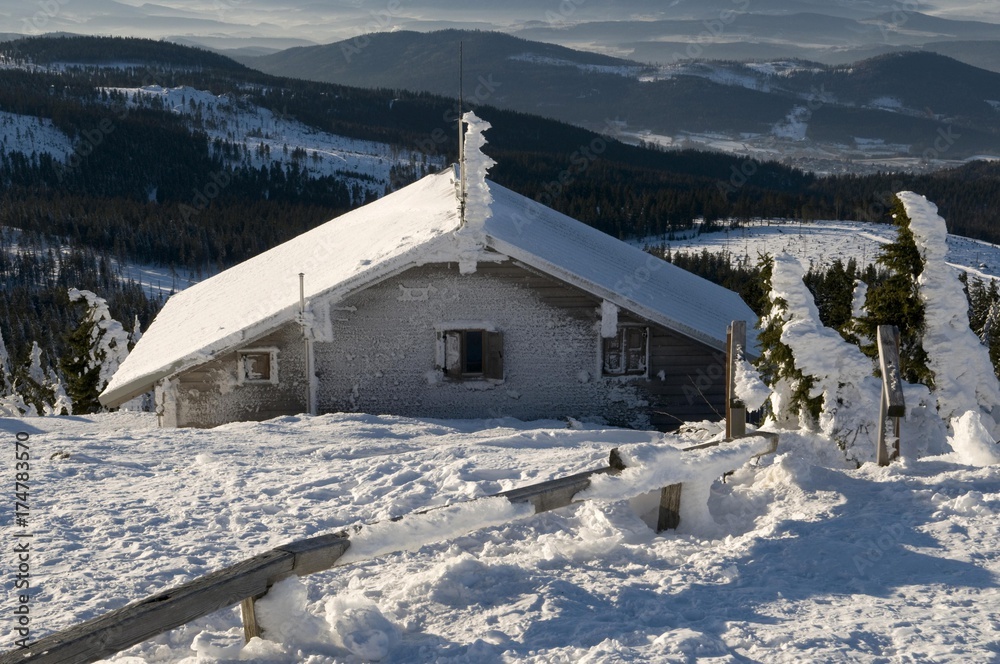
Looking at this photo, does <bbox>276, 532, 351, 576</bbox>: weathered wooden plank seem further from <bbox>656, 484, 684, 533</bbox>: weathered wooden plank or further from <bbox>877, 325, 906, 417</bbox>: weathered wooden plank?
<bbox>877, 325, 906, 417</bbox>: weathered wooden plank

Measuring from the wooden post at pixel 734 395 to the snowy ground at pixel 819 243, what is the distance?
9096 centimetres

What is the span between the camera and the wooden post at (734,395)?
808 centimetres

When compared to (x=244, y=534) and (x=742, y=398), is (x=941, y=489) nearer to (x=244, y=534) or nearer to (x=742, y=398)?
(x=742, y=398)

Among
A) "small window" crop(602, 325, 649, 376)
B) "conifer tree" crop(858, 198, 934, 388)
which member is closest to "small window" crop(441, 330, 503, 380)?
"small window" crop(602, 325, 649, 376)

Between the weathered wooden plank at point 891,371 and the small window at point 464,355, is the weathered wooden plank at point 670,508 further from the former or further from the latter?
the small window at point 464,355

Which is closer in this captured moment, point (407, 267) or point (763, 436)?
point (763, 436)

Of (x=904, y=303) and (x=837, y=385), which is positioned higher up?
(x=904, y=303)

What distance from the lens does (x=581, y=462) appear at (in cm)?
932

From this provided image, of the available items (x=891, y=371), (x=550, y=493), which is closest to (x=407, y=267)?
(x=891, y=371)

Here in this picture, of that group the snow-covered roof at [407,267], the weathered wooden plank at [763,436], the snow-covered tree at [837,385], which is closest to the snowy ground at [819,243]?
the snow-covered roof at [407,267]

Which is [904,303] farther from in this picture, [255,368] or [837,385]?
[255,368]

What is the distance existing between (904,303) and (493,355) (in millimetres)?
6657

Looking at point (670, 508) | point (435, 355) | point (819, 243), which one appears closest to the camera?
point (670, 508)

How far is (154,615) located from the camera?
4.62 m
